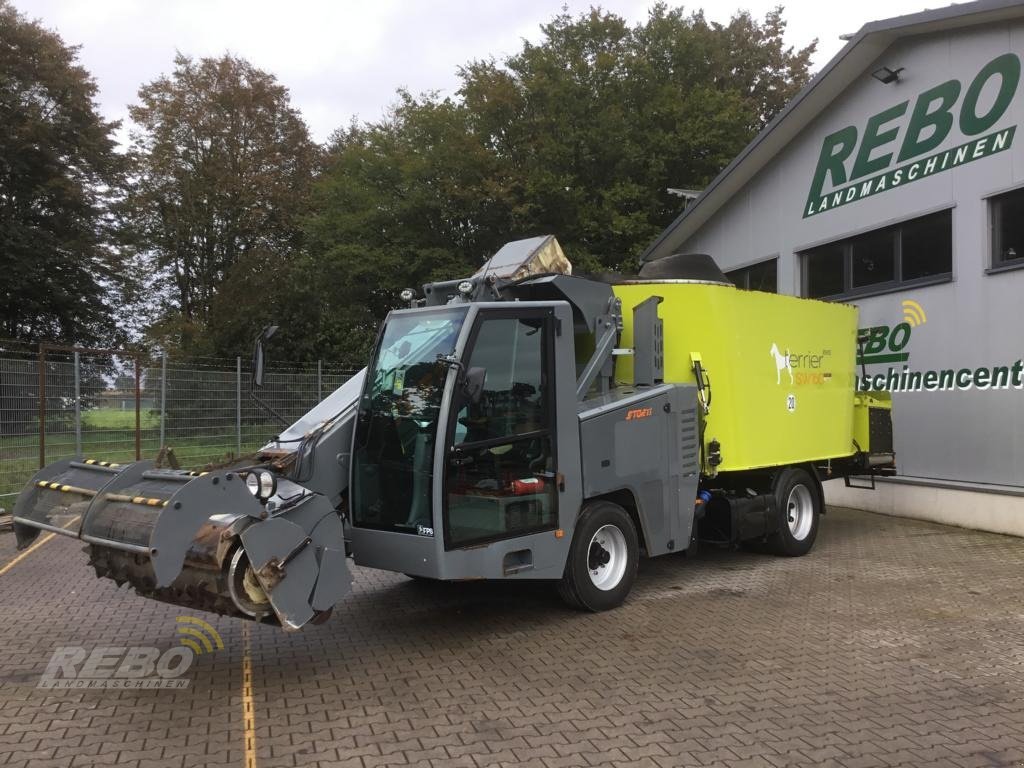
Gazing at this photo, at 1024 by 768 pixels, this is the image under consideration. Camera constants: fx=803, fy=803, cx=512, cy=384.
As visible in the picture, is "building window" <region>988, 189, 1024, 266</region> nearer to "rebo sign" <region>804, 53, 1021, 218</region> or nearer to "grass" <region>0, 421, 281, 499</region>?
"rebo sign" <region>804, 53, 1021, 218</region>

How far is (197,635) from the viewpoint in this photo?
5875 millimetres

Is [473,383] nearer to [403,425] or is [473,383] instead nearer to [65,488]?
[403,425]

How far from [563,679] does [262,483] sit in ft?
7.42

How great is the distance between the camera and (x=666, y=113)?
947 inches

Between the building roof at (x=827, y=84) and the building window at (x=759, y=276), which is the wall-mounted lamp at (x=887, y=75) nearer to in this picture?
the building roof at (x=827, y=84)

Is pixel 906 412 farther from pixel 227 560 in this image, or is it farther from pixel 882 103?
pixel 227 560

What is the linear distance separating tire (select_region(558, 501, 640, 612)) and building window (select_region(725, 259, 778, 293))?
8.61 meters

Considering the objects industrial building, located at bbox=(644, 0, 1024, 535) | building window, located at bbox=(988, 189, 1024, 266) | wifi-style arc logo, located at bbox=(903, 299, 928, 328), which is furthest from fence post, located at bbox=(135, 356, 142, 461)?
building window, located at bbox=(988, 189, 1024, 266)

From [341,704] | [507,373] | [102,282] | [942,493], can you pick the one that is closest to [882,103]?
[942,493]

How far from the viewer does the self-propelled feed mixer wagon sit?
4648mm

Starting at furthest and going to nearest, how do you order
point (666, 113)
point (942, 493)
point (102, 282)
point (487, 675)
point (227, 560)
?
point (102, 282)
point (666, 113)
point (942, 493)
point (487, 675)
point (227, 560)

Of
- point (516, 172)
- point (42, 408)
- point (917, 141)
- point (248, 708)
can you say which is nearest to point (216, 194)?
point (516, 172)

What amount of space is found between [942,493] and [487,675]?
801cm

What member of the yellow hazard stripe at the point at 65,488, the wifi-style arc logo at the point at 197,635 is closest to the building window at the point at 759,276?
the wifi-style arc logo at the point at 197,635
